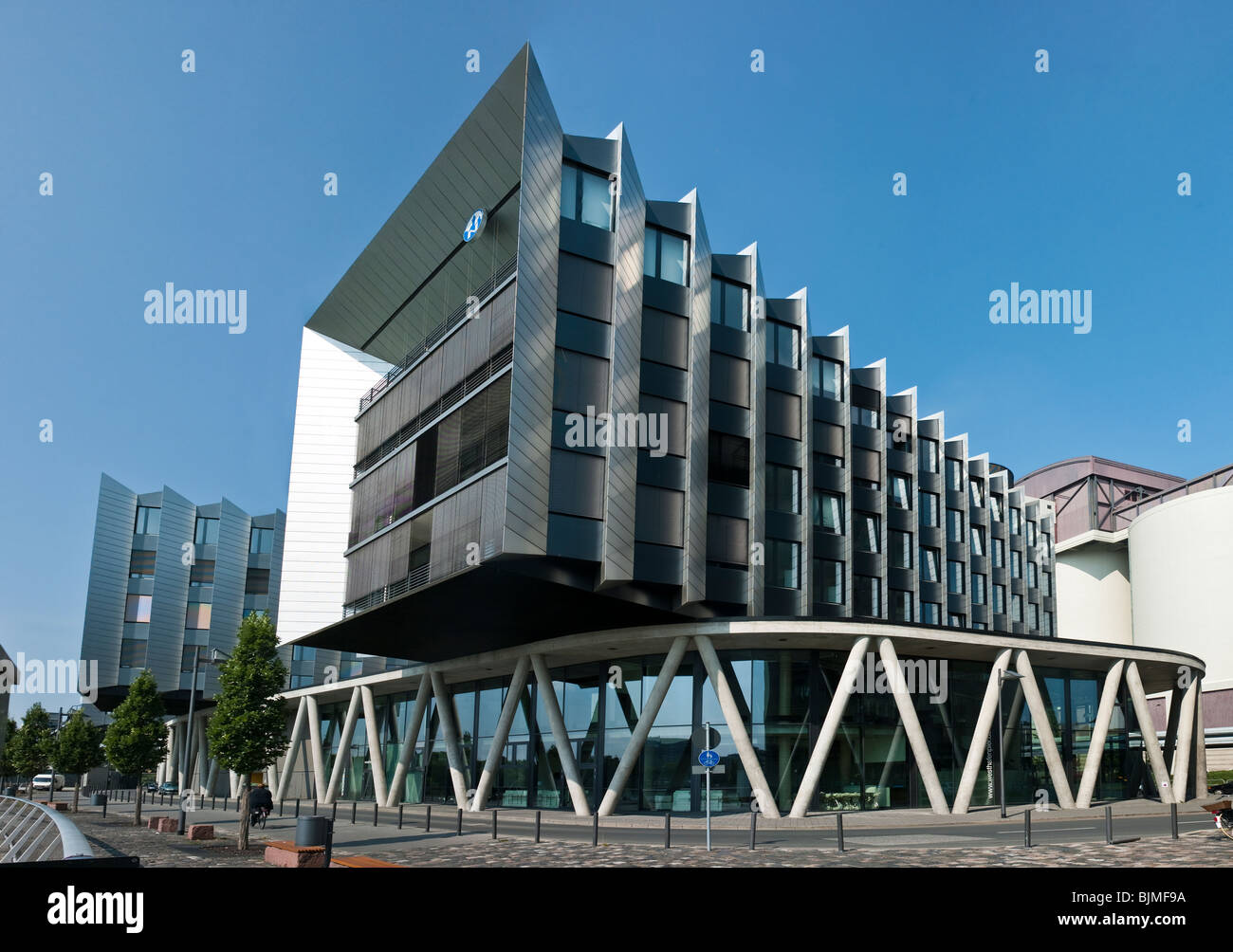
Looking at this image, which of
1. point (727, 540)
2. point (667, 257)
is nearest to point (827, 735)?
point (727, 540)

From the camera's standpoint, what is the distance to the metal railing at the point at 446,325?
33188 mm

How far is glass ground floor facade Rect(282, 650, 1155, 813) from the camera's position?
34938mm

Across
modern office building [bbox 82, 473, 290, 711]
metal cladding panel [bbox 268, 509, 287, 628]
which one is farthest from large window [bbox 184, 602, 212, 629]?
metal cladding panel [bbox 268, 509, 287, 628]

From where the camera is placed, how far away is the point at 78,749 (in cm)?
5934

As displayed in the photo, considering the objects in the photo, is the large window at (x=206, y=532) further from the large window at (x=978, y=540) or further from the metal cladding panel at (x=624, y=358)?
the metal cladding panel at (x=624, y=358)

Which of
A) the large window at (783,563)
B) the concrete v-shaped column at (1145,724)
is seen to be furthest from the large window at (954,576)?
the large window at (783,563)

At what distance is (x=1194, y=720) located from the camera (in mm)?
43156

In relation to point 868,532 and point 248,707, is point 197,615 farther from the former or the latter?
point 248,707

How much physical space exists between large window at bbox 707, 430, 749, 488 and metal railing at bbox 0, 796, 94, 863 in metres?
24.0

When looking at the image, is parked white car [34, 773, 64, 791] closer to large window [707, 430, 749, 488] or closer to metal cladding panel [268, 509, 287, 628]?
metal cladding panel [268, 509, 287, 628]
